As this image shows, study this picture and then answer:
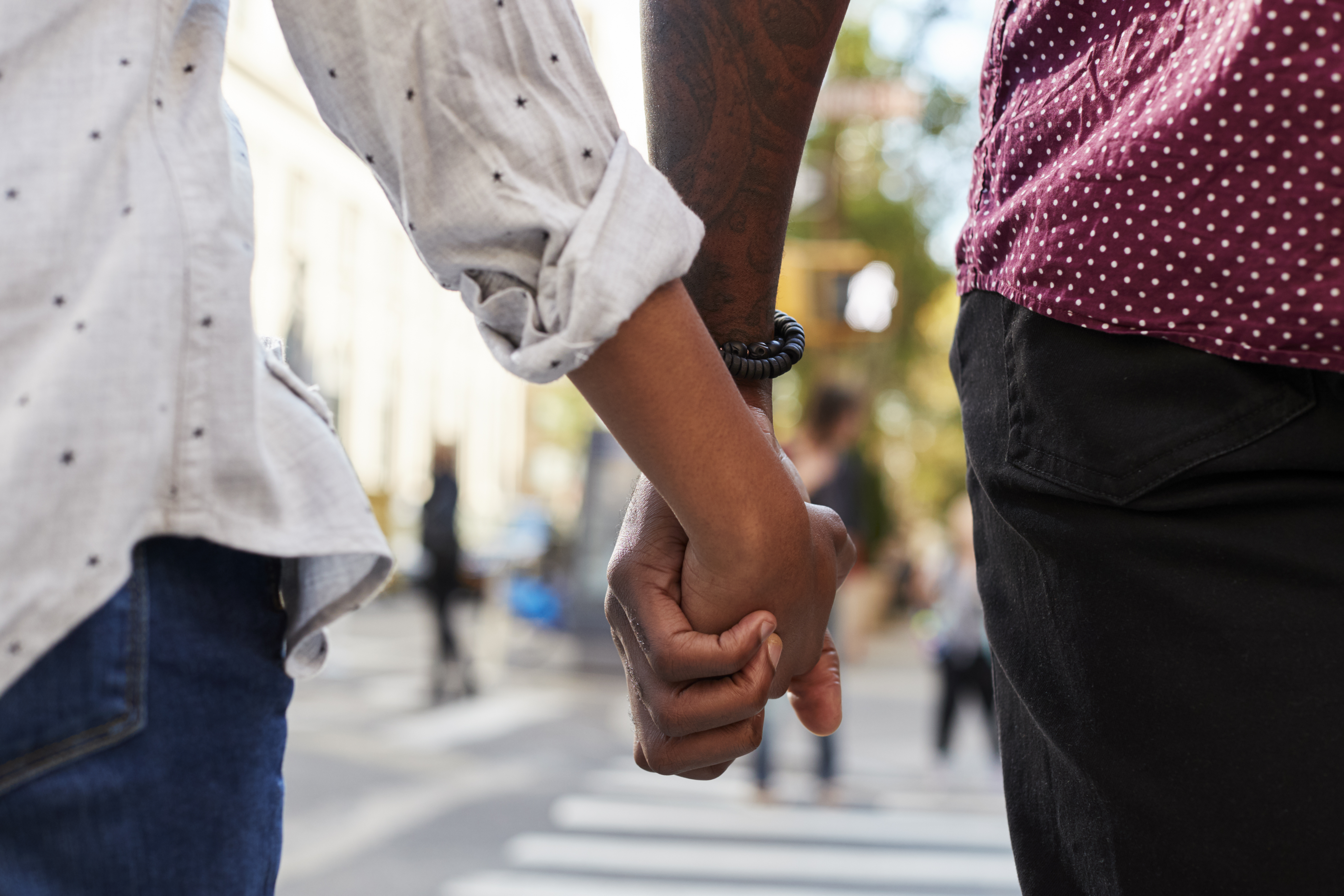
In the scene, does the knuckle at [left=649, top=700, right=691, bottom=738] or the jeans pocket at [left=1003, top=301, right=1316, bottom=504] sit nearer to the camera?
the jeans pocket at [left=1003, top=301, right=1316, bottom=504]

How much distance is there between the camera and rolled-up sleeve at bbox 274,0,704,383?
875 millimetres

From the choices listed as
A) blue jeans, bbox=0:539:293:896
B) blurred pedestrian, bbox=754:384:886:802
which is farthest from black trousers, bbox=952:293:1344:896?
blurred pedestrian, bbox=754:384:886:802

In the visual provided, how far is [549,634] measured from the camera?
16797 millimetres

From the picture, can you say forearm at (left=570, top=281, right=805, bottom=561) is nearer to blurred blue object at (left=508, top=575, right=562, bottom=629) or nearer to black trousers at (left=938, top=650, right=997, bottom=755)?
black trousers at (left=938, top=650, right=997, bottom=755)

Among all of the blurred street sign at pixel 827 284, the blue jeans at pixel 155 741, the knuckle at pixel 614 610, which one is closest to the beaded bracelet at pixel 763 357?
the knuckle at pixel 614 610

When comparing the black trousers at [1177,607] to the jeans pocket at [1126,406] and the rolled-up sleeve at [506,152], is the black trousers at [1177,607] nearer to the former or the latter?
the jeans pocket at [1126,406]

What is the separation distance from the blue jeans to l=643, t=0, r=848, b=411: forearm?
2.35 feet

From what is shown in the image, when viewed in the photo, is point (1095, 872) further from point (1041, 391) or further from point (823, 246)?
point (823, 246)

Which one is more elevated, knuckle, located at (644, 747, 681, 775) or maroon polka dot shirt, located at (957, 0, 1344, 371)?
maroon polka dot shirt, located at (957, 0, 1344, 371)

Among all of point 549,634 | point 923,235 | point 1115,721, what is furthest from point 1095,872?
point 923,235

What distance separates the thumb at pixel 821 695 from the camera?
4.72 ft

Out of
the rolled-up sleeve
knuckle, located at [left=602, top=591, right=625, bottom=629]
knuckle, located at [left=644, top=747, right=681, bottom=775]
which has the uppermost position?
the rolled-up sleeve

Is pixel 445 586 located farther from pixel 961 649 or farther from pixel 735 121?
pixel 735 121

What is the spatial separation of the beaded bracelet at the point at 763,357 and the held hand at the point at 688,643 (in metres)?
0.19
